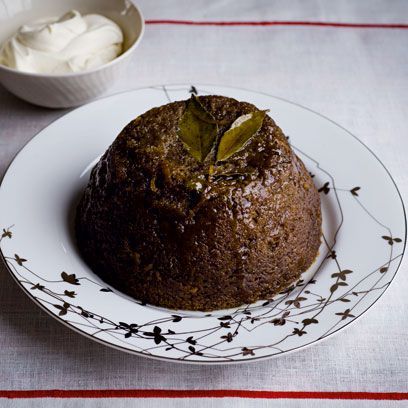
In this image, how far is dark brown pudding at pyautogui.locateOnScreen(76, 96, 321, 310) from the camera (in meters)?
2.35

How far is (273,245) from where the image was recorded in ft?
8.08

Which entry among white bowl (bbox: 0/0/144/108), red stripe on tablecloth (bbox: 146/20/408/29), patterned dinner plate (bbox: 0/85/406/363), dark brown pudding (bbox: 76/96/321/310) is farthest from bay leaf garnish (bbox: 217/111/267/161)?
red stripe on tablecloth (bbox: 146/20/408/29)

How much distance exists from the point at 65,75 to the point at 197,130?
36.8 inches

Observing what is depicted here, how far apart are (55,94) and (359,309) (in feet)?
5.96

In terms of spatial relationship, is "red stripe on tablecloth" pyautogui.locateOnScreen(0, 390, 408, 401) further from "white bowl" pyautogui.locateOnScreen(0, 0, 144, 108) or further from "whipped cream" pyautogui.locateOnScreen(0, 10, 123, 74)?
"whipped cream" pyautogui.locateOnScreen(0, 10, 123, 74)

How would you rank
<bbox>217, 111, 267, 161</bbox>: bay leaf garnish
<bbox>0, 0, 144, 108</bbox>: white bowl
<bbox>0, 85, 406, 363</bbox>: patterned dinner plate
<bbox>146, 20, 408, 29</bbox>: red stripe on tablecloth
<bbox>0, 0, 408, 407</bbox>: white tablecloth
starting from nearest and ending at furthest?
<bbox>0, 85, 406, 363</bbox>: patterned dinner plate
<bbox>0, 0, 408, 407</bbox>: white tablecloth
<bbox>217, 111, 267, 161</bbox>: bay leaf garnish
<bbox>0, 0, 144, 108</bbox>: white bowl
<bbox>146, 20, 408, 29</bbox>: red stripe on tablecloth

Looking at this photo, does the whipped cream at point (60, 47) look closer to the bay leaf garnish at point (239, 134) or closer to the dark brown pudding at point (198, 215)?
the dark brown pudding at point (198, 215)

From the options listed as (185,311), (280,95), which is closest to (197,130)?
(185,311)

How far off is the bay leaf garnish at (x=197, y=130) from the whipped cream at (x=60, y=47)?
3.10 ft

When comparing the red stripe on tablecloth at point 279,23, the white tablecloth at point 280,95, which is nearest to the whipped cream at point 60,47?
the white tablecloth at point 280,95

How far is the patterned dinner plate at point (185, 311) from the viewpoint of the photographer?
2170 mm

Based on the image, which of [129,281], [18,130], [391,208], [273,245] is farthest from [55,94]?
[391,208]

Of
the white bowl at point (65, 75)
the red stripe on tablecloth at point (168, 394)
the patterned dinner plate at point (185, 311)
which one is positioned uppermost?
the white bowl at point (65, 75)

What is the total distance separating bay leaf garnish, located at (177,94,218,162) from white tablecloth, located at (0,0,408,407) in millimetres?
773
